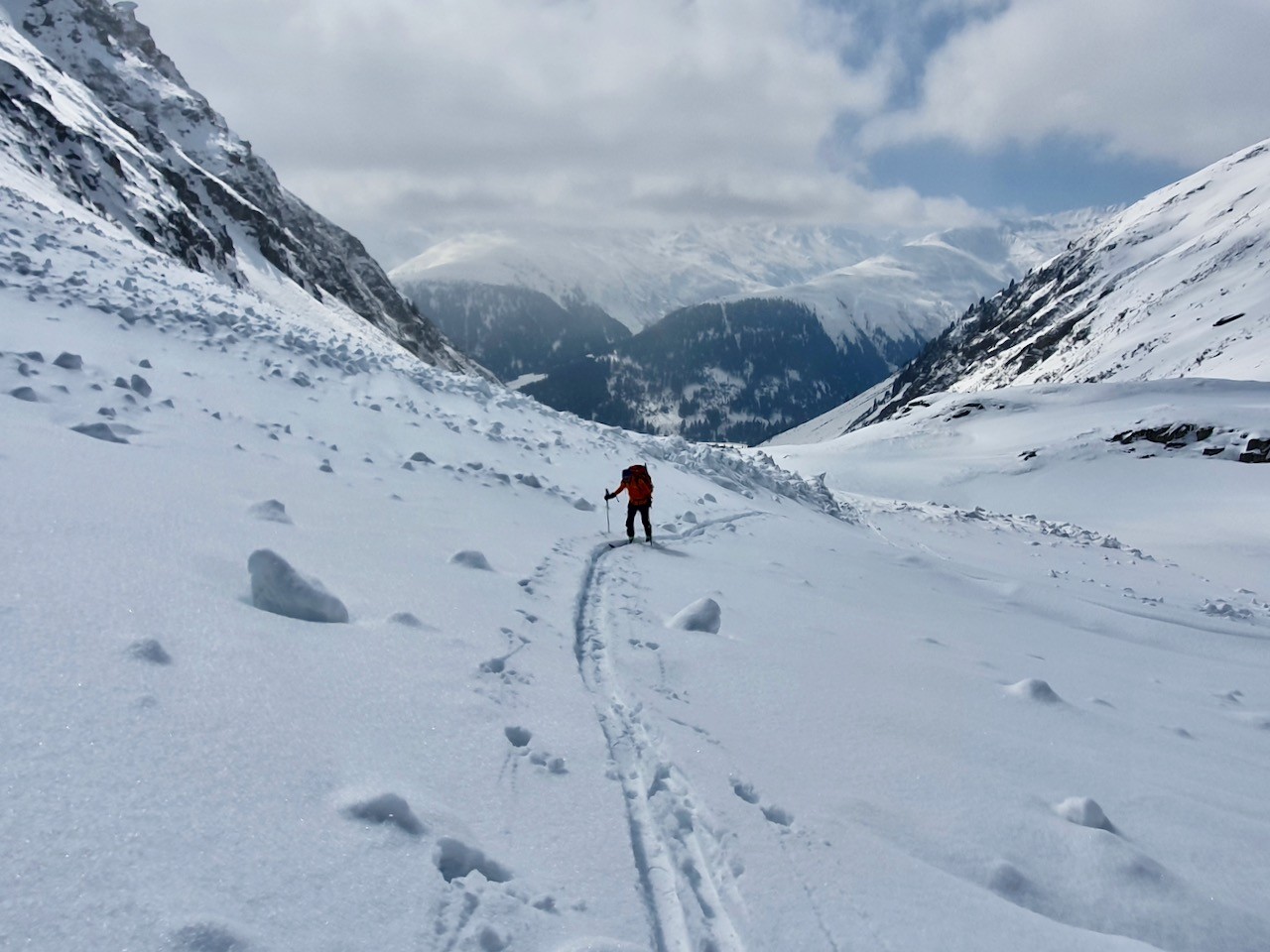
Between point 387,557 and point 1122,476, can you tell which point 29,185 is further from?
point 1122,476

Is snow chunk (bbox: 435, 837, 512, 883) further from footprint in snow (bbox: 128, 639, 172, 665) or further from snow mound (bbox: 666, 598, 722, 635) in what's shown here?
snow mound (bbox: 666, 598, 722, 635)

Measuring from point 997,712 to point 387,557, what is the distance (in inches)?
255

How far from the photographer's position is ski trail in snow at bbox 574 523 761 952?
354 centimetres

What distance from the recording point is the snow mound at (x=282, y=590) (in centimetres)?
566

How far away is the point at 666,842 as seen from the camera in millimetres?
4133

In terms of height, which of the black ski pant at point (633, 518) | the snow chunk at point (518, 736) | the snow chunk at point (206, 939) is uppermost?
the black ski pant at point (633, 518)

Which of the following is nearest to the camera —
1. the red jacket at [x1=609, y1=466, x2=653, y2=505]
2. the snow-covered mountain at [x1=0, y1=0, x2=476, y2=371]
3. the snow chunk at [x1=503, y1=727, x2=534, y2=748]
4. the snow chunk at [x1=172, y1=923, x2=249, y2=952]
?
the snow chunk at [x1=172, y1=923, x2=249, y2=952]

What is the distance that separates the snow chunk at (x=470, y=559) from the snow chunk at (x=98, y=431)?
16.0 feet

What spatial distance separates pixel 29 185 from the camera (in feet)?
119

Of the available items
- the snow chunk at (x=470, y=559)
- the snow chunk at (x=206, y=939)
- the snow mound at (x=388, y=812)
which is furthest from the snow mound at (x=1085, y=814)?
the snow chunk at (x=470, y=559)

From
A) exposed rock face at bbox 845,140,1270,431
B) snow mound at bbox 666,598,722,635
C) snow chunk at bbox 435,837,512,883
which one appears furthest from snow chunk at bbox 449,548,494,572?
exposed rock face at bbox 845,140,1270,431

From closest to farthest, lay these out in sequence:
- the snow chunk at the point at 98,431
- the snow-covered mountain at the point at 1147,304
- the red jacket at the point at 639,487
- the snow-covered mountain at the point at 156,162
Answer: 1. the snow chunk at the point at 98,431
2. the red jacket at the point at 639,487
3. the snow-covered mountain at the point at 156,162
4. the snow-covered mountain at the point at 1147,304

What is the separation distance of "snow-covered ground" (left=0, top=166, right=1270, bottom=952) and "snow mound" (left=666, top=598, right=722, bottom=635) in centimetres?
3

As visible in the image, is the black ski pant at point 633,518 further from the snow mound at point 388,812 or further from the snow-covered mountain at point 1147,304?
the snow-covered mountain at point 1147,304
